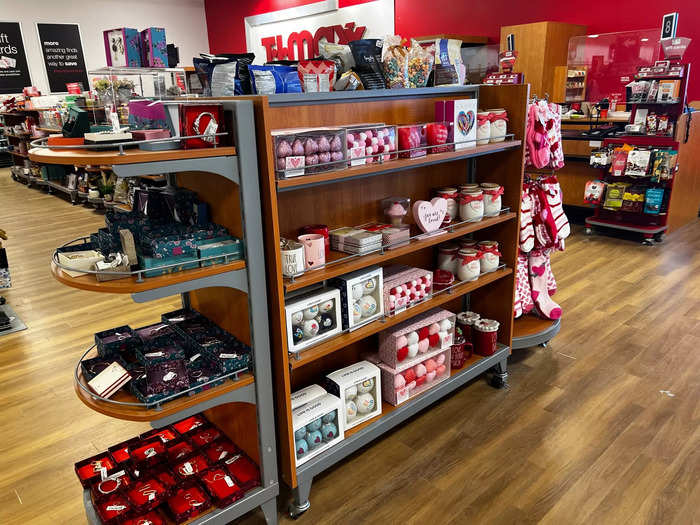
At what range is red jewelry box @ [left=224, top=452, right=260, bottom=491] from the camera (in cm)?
197

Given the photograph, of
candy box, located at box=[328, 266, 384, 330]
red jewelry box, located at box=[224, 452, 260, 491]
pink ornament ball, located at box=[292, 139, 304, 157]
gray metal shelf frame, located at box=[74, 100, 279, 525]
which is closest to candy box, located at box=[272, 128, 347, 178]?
pink ornament ball, located at box=[292, 139, 304, 157]

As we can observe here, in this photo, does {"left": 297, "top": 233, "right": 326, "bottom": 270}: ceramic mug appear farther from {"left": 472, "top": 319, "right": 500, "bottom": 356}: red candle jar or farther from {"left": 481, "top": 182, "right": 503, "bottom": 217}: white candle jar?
{"left": 472, "top": 319, "right": 500, "bottom": 356}: red candle jar

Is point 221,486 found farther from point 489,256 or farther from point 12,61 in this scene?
point 12,61

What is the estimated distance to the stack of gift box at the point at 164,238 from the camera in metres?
1.66

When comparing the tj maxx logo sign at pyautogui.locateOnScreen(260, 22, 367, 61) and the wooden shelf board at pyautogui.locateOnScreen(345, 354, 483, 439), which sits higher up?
the tj maxx logo sign at pyautogui.locateOnScreen(260, 22, 367, 61)

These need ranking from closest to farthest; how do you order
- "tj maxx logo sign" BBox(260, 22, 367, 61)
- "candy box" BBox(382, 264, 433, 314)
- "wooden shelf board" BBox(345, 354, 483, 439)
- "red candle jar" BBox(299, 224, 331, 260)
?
1. "red candle jar" BBox(299, 224, 331, 260)
2. "wooden shelf board" BBox(345, 354, 483, 439)
3. "candy box" BBox(382, 264, 433, 314)
4. "tj maxx logo sign" BBox(260, 22, 367, 61)

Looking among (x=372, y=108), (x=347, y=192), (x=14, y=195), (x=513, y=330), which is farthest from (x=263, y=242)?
(x=14, y=195)

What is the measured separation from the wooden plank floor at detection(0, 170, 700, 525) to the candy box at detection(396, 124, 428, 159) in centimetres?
136

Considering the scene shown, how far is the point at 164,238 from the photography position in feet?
5.50

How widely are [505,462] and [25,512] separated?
2077 mm

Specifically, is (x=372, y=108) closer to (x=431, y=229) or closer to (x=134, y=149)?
(x=431, y=229)

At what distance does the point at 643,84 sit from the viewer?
5.51 meters

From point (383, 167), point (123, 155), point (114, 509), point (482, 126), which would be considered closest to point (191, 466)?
point (114, 509)

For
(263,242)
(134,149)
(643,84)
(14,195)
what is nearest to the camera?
(134,149)
